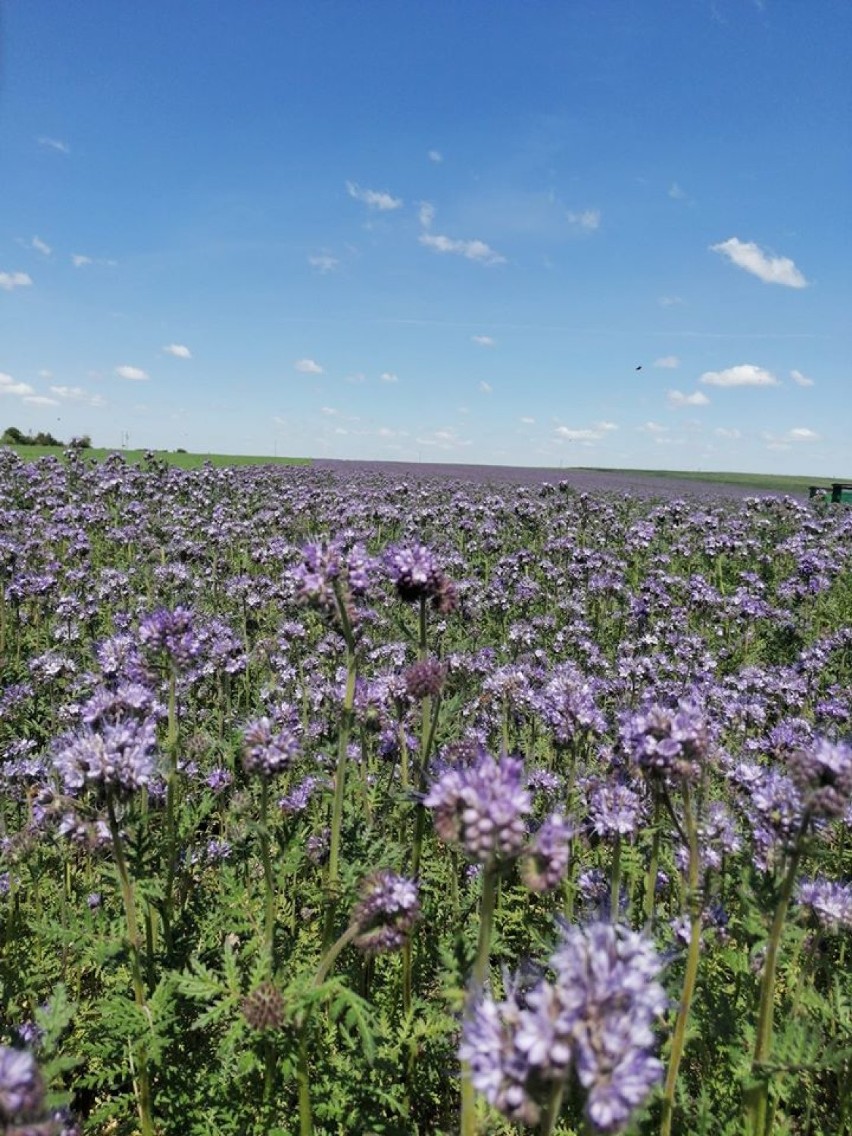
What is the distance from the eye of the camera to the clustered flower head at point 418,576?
3.34 metres

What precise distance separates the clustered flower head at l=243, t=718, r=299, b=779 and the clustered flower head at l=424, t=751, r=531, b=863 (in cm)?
107

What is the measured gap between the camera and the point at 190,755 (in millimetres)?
5273

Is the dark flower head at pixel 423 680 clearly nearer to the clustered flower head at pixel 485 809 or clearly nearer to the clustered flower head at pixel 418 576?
the clustered flower head at pixel 418 576

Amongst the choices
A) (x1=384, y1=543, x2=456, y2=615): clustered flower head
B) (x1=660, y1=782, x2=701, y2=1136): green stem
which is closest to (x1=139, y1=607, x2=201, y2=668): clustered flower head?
(x1=384, y1=543, x2=456, y2=615): clustered flower head

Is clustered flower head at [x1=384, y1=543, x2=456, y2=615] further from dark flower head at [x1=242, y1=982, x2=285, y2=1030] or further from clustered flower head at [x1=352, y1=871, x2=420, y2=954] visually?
dark flower head at [x1=242, y1=982, x2=285, y2=1030]

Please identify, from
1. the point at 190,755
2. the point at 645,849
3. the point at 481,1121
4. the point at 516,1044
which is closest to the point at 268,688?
the point at 190,755

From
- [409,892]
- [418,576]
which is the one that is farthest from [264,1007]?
[418,576]

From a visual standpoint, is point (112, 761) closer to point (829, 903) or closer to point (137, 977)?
point (137, 977)

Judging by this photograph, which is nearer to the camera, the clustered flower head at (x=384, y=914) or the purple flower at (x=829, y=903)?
the clustered flower head at (x=384, y=914)

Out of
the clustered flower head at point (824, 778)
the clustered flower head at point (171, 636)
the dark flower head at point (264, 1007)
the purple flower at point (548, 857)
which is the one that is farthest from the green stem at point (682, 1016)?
the clustered flower head at point (171, 636)

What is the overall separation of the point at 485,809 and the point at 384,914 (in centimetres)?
95

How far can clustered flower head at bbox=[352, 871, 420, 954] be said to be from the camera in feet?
8.34

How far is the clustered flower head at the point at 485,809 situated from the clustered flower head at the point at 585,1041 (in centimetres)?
33

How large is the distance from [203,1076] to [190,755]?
236cm
